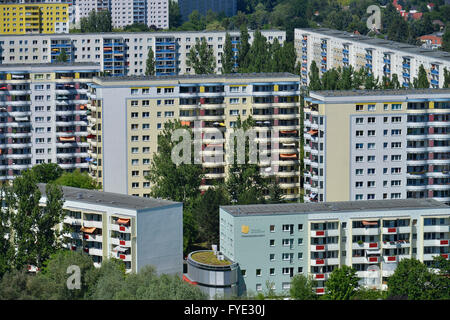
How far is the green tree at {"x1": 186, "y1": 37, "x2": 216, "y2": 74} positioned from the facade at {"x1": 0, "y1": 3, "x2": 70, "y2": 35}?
2830cm

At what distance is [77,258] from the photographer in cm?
4150

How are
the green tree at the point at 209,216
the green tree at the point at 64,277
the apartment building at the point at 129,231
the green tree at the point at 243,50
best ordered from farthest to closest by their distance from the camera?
the green tree at the point at 243,50 < the green tree at the point at 209,216 < the apartment building at the point at 129,231 < the green tree at the point at 64,277

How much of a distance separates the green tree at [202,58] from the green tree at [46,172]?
73.5 feet

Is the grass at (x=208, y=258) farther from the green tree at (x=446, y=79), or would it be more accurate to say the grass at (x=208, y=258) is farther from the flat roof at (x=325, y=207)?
the green tree at (x=446, y=79)

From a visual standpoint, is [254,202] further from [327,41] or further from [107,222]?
[327,41]

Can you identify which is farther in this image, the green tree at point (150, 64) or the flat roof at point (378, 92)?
the green tree at point (150, 64)

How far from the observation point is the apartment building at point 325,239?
43.5m

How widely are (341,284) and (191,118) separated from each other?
18394mm

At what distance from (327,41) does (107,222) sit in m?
49.3

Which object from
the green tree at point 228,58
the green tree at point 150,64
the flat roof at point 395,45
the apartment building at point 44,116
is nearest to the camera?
the apartment building at point 44,116

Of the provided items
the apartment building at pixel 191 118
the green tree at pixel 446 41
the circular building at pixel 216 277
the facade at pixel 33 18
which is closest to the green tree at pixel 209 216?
the apartment building at pixel 191 118
